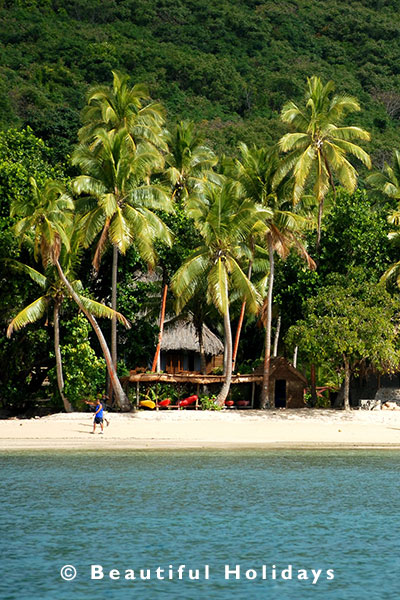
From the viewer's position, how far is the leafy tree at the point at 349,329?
115ft

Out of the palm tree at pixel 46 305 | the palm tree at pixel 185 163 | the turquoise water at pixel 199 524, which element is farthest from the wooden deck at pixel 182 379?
the palm tree at pixel 185 163

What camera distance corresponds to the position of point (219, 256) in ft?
115

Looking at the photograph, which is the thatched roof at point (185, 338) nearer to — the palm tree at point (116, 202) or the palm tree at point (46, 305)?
the palm tree at point (116, 202)

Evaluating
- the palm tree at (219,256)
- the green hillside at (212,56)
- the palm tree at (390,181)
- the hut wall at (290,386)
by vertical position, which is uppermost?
the green hillside at (212,56)

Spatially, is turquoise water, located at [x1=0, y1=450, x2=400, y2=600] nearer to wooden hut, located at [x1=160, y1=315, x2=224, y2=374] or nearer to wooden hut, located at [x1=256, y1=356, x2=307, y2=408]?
wooden hut, located at [x1=256, y1=356, x2=307, y2=408]

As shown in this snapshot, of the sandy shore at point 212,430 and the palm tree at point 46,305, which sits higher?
the palm tree at point 46,305

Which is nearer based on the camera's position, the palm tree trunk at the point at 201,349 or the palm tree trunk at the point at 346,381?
the palm tree trunk at the point at 346,381

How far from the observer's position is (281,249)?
37656mm

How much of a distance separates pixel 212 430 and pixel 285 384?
8.78 m

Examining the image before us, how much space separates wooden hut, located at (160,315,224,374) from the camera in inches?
1658

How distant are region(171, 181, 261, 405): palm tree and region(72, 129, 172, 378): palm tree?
1.51 metres

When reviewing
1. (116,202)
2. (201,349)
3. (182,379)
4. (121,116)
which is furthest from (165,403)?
(121,116)

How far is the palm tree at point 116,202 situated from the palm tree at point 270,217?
4.53m

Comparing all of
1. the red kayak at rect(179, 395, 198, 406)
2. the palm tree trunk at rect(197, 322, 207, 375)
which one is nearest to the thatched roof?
the palm tree trunk at rect(197, 322, 207, 375)
